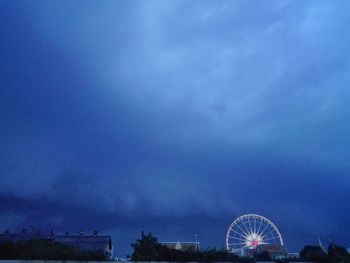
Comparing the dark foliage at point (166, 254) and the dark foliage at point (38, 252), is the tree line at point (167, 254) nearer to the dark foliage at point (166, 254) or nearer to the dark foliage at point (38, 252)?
the dark foliage at point (166, 254)

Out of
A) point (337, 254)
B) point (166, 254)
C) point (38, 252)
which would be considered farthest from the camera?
→ point (337, 254)

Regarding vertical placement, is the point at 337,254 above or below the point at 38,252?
below

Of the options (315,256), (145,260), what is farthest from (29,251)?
(315,256)

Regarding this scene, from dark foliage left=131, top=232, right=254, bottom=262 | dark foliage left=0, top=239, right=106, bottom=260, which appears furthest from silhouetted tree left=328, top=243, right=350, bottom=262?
dark foliage left=0, top=239, right=106, bottom=260

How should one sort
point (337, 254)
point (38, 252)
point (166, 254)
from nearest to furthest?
1. point (38, 252)
2. point (166, 254)
3. point (337, 254)

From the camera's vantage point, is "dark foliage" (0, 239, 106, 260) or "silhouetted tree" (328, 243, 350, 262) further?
"silhouetted tree" (328, 243, 350, 262)

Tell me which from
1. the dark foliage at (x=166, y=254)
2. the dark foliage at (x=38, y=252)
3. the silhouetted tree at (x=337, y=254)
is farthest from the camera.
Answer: the silhouetted tree at (x=337, y=254)

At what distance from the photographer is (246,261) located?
3491 cm

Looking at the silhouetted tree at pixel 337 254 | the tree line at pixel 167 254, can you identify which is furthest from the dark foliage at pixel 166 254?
the silhouetted tree at pixel 337 254

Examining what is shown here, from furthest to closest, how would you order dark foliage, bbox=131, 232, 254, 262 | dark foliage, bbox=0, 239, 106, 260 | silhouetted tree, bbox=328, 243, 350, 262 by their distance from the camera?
silhouetted tree, bbox=328, 243, 350, 262 → dark foliage, bbox=131, 232, 254, 262 → dark foliage, bbox=0, 239, 106, 260

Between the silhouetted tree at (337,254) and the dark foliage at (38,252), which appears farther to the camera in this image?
the silhouetted tree at (337,254)

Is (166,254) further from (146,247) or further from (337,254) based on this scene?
(337,254)

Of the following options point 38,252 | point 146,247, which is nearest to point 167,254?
point 146,247

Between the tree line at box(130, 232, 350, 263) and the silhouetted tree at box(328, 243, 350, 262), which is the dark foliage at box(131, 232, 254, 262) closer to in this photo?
the tree line at box(130, 232, 350, 263)
